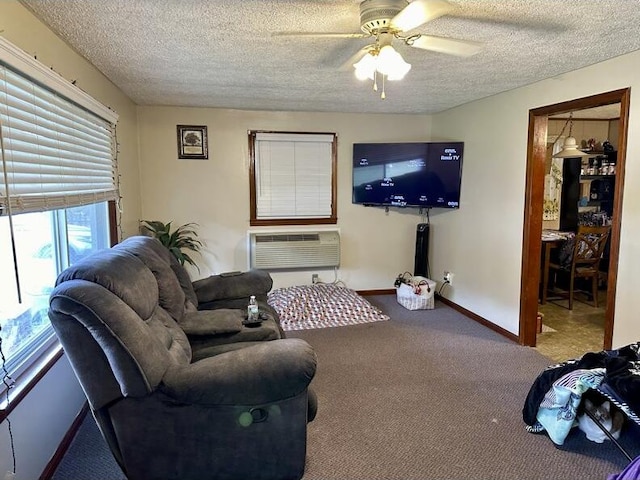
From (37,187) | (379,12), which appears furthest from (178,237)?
(379,12)

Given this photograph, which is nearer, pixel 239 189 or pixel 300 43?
pixel 300 43

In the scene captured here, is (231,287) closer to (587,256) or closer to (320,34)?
(320,34)

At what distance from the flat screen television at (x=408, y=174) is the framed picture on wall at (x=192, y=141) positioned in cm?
168

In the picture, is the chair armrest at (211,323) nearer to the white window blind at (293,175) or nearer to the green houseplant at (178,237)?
the green houseplant at (178,237)

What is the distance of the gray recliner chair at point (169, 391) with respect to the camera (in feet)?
5.30

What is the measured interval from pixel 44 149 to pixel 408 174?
3478 mm

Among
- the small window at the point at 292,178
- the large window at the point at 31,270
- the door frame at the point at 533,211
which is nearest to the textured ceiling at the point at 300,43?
the door frame at the point at 533,211

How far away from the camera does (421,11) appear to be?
1562mm

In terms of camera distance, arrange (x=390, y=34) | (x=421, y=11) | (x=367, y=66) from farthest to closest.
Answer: (x=367, y=66)
(x=390, y=34)
(x=421, y=11)

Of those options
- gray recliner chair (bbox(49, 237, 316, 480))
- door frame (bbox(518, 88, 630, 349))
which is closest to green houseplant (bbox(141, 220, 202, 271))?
gray recliner chair (bbox(49, 237, 316, 480))

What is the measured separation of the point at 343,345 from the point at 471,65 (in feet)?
7.72

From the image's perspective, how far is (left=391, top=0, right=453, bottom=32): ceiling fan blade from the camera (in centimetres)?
151

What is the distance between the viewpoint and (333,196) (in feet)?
16.1

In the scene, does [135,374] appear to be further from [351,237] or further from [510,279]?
[351,237]
